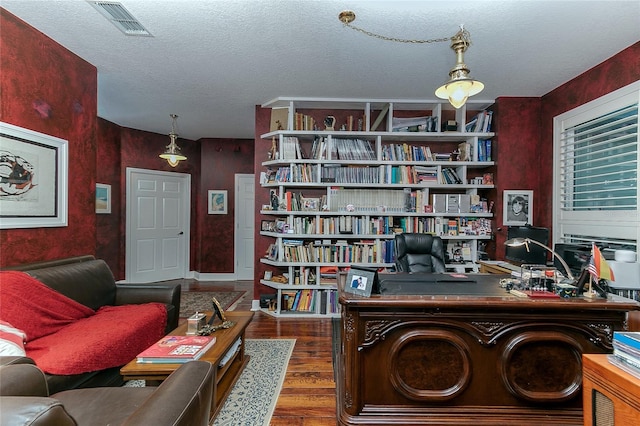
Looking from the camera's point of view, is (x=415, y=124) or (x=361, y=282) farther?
(x=415, y=124)

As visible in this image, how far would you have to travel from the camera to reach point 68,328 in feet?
7.11

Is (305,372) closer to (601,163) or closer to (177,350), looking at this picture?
(177,350)

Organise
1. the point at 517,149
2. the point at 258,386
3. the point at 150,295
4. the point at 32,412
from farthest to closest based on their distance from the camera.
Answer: the point at 517,149 → the point at 150,295 → the point at 258,386 → the point at 32,412

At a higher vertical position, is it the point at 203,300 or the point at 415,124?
the point at 415,124

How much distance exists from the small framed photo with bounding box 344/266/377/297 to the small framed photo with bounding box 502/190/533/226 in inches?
109

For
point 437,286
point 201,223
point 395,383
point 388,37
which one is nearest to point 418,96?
point 388,37

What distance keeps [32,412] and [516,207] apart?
14.4ft

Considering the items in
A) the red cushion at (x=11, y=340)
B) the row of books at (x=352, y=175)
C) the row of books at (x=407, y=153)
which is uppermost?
the row of books at (x=407, y=153)

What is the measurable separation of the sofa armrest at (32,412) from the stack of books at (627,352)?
5.47 feet

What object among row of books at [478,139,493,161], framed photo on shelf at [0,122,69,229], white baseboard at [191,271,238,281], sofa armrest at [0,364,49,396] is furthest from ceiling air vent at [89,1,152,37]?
white baseboard at [191,271,238,281]

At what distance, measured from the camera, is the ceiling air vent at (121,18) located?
2.19 metres

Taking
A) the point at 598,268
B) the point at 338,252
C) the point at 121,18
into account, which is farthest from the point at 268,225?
the point at 598,268

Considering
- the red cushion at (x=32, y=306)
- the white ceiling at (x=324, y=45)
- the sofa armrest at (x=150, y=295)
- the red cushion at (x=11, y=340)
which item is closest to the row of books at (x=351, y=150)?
the white ceiling at (x=324, y=45)

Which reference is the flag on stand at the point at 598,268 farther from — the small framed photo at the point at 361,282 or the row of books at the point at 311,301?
the row of books at the point at 311,301
